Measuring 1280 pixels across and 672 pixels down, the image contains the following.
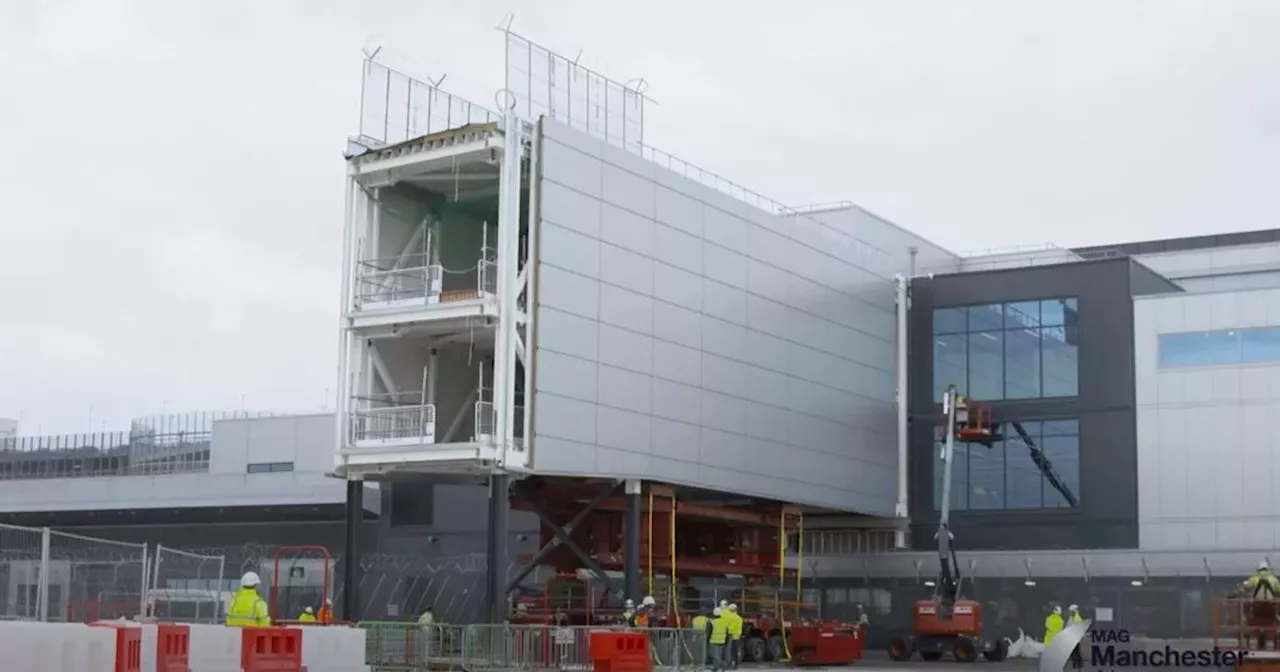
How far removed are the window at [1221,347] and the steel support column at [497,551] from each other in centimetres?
2386

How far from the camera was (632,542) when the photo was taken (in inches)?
1742

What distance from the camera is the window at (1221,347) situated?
51.8m

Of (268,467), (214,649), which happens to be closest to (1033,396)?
(268,467)

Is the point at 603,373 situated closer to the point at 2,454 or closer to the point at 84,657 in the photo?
the point at 84,657

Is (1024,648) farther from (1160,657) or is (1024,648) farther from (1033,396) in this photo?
(1160,657)

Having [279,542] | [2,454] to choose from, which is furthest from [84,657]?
[2,454]

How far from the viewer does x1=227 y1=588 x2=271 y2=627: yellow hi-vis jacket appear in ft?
84.1

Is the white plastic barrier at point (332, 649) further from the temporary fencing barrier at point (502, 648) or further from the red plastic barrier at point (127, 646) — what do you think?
the temporary fencing barrier at point (502, 648)

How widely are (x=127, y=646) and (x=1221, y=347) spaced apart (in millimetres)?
41766

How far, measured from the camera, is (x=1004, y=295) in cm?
5728

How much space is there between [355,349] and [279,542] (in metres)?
28.4

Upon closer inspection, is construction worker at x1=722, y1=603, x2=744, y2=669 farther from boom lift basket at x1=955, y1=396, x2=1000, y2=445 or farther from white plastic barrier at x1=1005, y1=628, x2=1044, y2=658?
boom lift basket at x1=955, y1=396, x2=1000, y2=445

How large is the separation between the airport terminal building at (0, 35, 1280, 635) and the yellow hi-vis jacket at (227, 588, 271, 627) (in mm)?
15315

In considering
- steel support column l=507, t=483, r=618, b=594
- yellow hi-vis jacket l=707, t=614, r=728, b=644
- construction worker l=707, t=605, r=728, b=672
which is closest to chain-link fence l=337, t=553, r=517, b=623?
steel support column l=507, t=483, r=618, b=594
